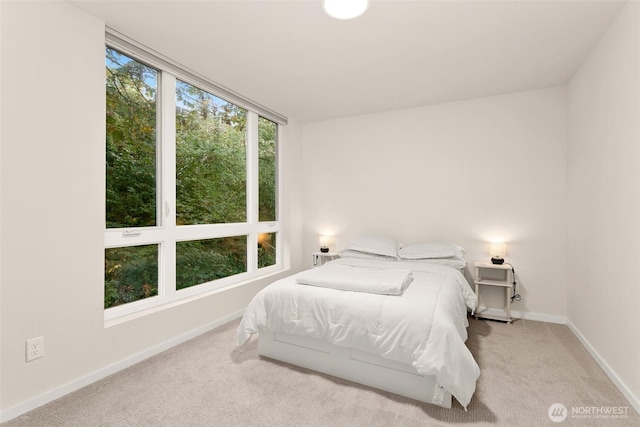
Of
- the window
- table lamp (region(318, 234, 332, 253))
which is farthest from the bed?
table lamp (region(318, 234, 332, 253))

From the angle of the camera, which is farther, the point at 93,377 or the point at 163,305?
the point at 163,305

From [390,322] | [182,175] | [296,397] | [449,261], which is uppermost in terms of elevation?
[182,175]

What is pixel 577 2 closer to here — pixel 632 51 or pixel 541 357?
pixel 632 51

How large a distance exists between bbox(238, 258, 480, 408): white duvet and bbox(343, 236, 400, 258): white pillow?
99 cm

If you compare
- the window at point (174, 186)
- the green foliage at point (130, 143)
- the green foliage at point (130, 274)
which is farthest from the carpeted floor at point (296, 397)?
the green foliage at point (130, 143)

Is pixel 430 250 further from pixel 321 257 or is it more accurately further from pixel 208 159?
pixel 208 159

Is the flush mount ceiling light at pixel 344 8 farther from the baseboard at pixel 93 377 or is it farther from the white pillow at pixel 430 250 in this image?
the baseboard at pixel 93 377

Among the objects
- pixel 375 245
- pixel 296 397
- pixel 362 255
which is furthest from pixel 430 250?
pixel 296 397

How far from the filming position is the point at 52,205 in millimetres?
1912

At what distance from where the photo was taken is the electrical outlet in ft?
5.90

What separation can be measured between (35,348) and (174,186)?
1.51m

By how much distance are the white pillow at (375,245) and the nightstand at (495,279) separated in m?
0.90

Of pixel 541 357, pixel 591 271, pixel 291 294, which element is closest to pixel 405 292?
pixel 291 294

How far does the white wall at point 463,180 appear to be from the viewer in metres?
3.30
